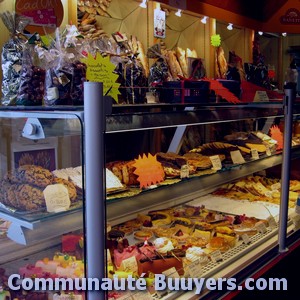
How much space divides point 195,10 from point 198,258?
10.7 feet

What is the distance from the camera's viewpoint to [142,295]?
4.99 feet

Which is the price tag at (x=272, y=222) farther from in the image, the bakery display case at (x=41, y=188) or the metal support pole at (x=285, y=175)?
the bakery display case at (x=41, y=188)

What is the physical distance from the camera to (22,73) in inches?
61.5

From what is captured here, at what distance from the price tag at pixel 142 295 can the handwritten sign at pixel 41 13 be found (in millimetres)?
1973

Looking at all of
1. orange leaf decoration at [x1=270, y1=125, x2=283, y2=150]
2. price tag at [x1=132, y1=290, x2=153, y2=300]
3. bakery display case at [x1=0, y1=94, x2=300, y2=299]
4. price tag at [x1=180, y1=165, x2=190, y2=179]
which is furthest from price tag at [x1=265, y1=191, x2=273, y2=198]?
price tag at [x1=132, y1=290, x2=153, y2=300]

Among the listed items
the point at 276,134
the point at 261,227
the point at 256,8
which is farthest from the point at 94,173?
the point at 256,8

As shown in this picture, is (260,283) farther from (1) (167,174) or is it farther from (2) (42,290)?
(2) (42,290)

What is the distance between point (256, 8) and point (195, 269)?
4.84 m

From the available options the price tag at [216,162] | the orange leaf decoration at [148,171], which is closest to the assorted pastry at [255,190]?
the price tag at [216,162]

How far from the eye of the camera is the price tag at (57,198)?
4.45ft

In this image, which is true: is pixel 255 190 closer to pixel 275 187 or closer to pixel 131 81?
pixel 275 187

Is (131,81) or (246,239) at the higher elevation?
(131,81)

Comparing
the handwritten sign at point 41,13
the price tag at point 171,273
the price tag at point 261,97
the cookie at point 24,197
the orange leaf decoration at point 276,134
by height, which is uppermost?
the handwritten sign at point 41,13

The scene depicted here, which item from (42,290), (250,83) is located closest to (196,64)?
(250,83)
